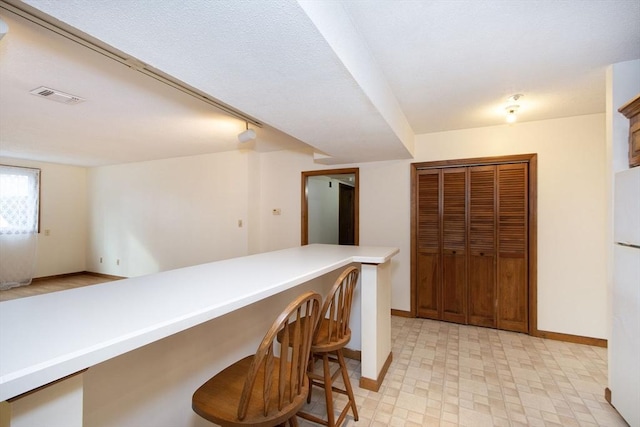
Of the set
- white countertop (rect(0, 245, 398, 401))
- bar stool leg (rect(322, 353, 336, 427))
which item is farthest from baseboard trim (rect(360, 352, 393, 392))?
white countertop (rect(0, 245, 398, 401))

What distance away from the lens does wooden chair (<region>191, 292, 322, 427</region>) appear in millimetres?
956

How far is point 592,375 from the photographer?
90.4 inches

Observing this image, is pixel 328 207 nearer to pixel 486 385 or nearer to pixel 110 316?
pixel 486 385

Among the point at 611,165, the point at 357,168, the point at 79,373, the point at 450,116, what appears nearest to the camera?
the point at 79,373

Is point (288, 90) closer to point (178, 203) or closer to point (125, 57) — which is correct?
point (125, 57)

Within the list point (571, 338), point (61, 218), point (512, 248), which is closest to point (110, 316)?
point (512, 248)

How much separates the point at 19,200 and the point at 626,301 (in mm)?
8042

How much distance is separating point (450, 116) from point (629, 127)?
1311 millimetres

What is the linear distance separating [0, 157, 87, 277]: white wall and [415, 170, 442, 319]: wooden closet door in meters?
6.78

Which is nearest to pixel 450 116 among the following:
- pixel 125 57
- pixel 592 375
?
pixel 592 375

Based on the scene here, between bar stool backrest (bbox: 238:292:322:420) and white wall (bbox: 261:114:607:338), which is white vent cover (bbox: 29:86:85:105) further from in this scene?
white wall (bbox: 261:114:607:338)

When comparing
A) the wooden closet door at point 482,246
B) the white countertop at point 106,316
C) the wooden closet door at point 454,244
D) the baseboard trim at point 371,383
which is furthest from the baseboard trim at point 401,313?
the white countertop at point 106,316

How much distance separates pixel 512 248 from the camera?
10.4ft

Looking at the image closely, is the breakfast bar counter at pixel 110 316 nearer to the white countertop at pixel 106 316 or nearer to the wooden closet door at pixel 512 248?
the white countertop at pixel 106 316
